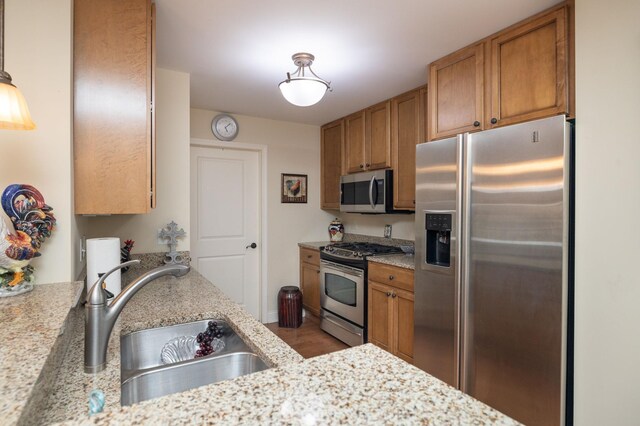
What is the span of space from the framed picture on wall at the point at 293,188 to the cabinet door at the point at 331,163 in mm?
251

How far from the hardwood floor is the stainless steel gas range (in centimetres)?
8

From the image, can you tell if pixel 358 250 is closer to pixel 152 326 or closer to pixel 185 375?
pixel 152 326

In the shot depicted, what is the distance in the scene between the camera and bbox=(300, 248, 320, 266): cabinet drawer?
3.87m

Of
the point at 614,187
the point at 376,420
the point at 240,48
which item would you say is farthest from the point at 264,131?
the point at 376,420

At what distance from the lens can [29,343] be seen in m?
0.79

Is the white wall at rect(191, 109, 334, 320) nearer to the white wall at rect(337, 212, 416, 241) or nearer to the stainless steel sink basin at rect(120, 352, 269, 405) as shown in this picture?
the white wall at rect(337, 212, 416, 241)

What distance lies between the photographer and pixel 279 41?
2.11 metres

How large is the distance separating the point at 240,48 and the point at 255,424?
224 cm

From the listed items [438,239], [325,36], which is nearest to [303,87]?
[325,36]

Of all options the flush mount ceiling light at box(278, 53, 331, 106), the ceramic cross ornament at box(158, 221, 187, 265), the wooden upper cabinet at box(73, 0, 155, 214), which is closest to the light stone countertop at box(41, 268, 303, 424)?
the ceramic cross ornament at box(158, 221, 187, 265)

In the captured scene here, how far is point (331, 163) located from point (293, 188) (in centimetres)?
55

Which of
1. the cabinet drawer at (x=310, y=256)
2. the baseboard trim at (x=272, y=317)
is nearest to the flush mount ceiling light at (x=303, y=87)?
the cabinet drawer at (x=310, y=256)

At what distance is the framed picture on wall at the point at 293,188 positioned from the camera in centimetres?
410

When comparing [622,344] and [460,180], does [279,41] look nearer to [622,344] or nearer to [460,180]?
[460,180]
